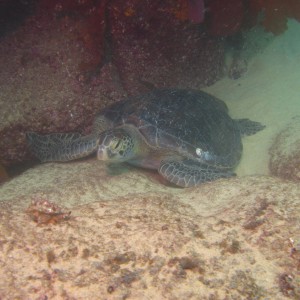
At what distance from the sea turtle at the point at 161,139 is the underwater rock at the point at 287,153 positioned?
0.61m

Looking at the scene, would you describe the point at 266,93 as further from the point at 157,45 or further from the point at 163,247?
the point at 163,247

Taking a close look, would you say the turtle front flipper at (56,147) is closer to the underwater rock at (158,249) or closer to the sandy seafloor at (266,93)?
the underwater rock at (158,249)

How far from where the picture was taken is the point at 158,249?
1.60m

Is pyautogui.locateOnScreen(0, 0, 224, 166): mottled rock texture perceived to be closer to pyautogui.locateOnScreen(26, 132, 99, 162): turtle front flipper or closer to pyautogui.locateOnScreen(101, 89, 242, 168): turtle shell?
pyautogui.locateOnScreen(26, 132, 99, 162): turtle front flipper

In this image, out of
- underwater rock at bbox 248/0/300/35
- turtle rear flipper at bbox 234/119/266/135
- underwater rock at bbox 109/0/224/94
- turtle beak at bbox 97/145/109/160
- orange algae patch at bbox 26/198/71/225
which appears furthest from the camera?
underwater rock at bbox 248/0/300/35

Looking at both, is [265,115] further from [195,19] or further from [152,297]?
[152,297]

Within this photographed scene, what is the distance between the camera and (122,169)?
3.68 meters

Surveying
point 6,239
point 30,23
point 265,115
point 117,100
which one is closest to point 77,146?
point 117,100

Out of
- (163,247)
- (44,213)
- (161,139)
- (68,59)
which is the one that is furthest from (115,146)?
(163,247)

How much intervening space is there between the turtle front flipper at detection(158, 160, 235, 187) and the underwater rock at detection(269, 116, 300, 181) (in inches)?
27.5

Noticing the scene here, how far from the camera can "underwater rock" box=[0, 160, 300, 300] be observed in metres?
1.43

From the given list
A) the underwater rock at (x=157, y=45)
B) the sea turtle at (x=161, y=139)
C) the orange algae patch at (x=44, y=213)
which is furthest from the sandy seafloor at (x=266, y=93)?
the orange algae patch at (x=44, y=213)

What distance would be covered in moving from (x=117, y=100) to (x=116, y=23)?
3.82ft

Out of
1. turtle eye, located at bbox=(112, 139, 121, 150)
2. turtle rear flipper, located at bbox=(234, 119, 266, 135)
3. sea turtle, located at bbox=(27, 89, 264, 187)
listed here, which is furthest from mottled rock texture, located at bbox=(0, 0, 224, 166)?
turtle rear flipper, located at bbox=(234, 119, 266, 135)
